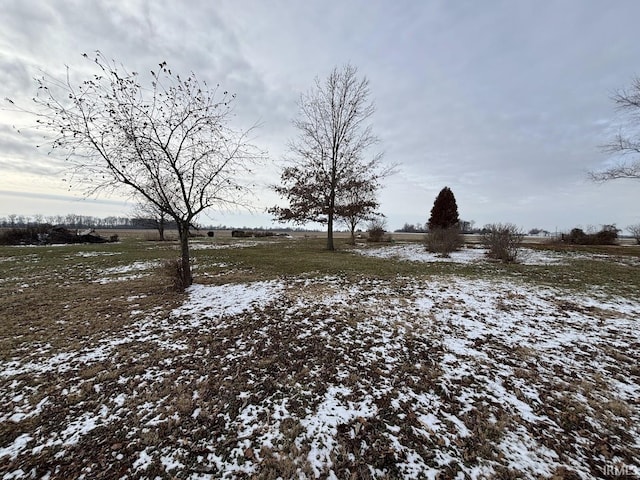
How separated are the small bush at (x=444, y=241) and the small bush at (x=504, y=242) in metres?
2.12

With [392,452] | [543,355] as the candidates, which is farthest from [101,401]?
[543,355]

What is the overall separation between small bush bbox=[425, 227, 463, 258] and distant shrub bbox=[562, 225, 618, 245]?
16.0 m

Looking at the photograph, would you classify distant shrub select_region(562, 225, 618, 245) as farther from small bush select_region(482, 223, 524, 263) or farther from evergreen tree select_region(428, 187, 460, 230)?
small bush select_region(482, 223, 524, 263)

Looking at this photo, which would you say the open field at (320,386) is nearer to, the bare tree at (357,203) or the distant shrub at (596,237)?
the bare tree at (357,203)

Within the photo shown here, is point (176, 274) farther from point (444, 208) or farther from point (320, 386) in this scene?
point (444, 208)

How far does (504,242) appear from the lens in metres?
12.7

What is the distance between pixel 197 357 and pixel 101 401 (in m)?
1.15

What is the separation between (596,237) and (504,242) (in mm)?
19009

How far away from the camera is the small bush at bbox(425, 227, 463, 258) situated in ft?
50.6

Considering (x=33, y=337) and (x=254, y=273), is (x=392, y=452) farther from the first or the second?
(x=254, y=273)

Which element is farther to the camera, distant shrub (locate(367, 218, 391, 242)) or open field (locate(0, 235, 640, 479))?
distant shrub (locate(367, 218, 391, 242))

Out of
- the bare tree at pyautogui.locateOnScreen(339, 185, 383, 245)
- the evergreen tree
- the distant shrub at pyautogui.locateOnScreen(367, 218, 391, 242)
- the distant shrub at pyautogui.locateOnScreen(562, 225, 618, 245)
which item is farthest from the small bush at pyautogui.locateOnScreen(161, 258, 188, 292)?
the distant shrub at pyautogui.locateOnScreen(562, 225, 618, 245)

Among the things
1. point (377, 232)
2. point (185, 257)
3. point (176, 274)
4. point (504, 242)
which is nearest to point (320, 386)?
point (176, 274)

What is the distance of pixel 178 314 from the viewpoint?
5.56 m
